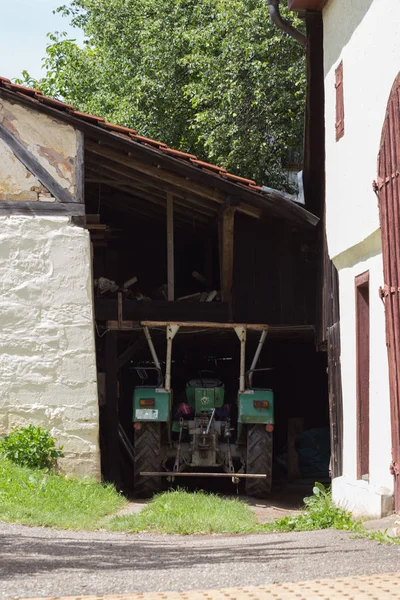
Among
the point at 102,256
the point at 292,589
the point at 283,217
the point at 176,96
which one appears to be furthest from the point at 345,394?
the point at 176,96

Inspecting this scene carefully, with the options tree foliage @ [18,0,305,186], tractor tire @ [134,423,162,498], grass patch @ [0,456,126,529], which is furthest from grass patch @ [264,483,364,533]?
tree foliage @ [18,0,305,186]

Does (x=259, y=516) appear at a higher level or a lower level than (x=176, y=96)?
lower

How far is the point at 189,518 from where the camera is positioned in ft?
34.3

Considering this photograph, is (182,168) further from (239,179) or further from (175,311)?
(175,311)

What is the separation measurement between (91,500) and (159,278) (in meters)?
7.62

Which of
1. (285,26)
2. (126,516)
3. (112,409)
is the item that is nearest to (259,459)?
(112,409)

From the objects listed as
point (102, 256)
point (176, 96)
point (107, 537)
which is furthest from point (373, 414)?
point (176, 96)

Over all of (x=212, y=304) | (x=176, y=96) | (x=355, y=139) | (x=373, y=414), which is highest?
(x=176, y=96)

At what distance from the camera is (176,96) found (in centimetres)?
2508

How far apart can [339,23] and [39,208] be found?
4793mm

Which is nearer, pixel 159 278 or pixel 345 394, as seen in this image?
pixel 345 394

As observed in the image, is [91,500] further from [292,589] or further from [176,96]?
[176,96]

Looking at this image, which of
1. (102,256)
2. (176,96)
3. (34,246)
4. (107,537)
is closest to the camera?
(107,537)

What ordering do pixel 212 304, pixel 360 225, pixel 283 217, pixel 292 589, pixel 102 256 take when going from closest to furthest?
pixel 292 589 → pixel 360 225 → pixel 283 217 → pixel 212 304 → pixel 102 256
